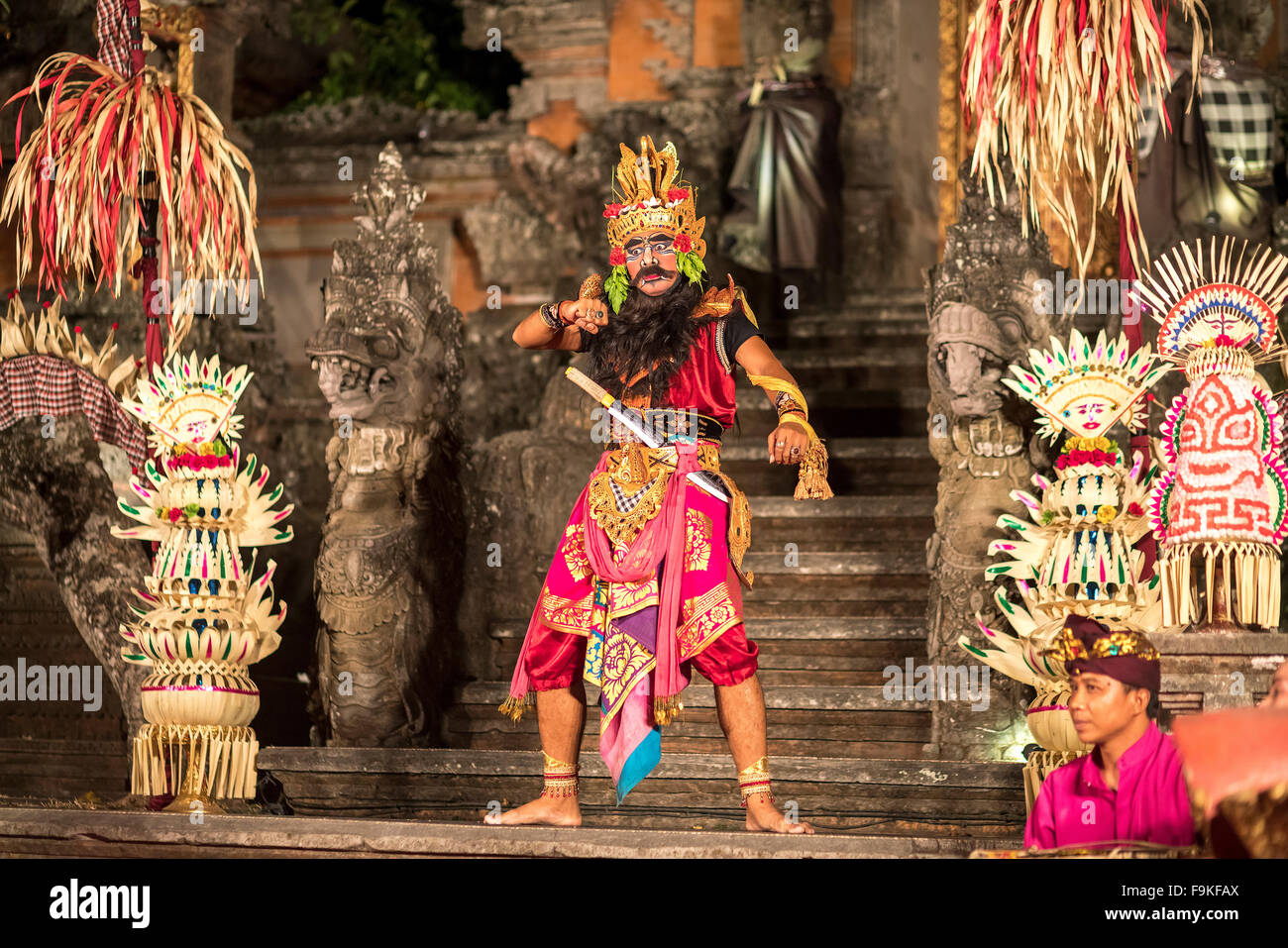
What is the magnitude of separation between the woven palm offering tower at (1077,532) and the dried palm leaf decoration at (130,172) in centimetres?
322

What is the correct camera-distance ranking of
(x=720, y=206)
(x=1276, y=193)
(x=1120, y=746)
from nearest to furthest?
1. (x=1120, y=746)
2. (x=1276, y=193)
3. (x=720, y=206)

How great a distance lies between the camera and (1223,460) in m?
6.22

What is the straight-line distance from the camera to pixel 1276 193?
32.9ft

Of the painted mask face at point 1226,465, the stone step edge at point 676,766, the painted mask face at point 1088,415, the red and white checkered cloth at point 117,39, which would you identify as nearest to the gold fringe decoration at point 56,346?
the red and white checkered cloth at point 117,39

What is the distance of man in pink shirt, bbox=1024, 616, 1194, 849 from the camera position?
423 centimetres

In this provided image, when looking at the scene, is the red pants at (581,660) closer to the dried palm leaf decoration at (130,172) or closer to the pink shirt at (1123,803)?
the pink shirt at (1123,803)

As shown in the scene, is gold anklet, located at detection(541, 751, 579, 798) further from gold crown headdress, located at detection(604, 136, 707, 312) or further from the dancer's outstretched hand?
gold crown headdress, located at detection(604, 136, 707, 312)

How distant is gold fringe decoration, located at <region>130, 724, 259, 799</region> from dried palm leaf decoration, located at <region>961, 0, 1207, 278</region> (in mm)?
3297

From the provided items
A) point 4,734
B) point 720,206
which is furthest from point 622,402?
point 720,206

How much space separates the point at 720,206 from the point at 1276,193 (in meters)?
3.29

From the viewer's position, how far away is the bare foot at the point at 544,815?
17.3ft

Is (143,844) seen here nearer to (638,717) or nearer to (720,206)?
(638,717)

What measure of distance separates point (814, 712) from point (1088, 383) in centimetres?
192

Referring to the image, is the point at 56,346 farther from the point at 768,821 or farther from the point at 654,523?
the point at 768,821
